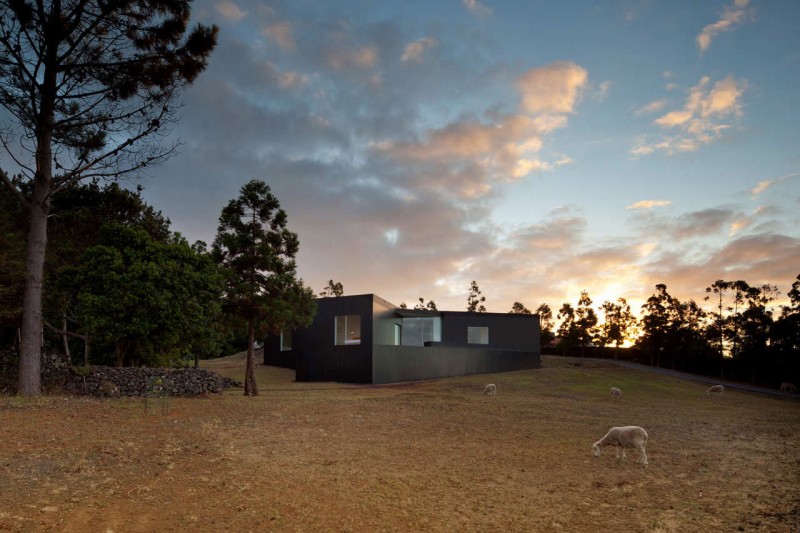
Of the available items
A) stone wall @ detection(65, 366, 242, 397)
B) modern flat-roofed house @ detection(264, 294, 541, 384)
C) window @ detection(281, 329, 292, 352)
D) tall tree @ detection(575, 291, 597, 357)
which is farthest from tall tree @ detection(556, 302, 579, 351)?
stone wall @ detection(65, 366, 242, 397)

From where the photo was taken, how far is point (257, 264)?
79.4 ft

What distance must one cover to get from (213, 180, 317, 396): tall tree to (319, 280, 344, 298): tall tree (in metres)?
55.2

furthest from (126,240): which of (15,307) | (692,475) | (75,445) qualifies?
(692,475)

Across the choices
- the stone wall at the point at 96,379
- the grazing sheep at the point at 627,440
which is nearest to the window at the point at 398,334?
the stone wall at the point at 96,379

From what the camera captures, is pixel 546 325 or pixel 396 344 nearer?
pixel 396 344

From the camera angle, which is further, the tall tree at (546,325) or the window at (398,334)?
the tall tree at (546,325)

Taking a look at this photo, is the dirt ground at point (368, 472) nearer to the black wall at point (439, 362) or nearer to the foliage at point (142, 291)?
the foliage at point (142, 291)

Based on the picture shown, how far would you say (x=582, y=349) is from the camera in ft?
229

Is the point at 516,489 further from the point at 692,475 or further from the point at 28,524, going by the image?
the point at 28,524

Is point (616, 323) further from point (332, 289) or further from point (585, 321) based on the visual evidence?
point (332, 289)

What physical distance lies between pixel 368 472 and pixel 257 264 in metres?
17.1

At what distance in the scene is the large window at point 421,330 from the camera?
4184 cm

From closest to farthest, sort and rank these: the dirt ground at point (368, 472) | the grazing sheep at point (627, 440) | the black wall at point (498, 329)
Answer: the dirt ground at point (368, 472) → the grazing sheep at point (627, 440) → the black wall at point (498, 329)

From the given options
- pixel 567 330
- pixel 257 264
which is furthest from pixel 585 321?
pixel 257 264
